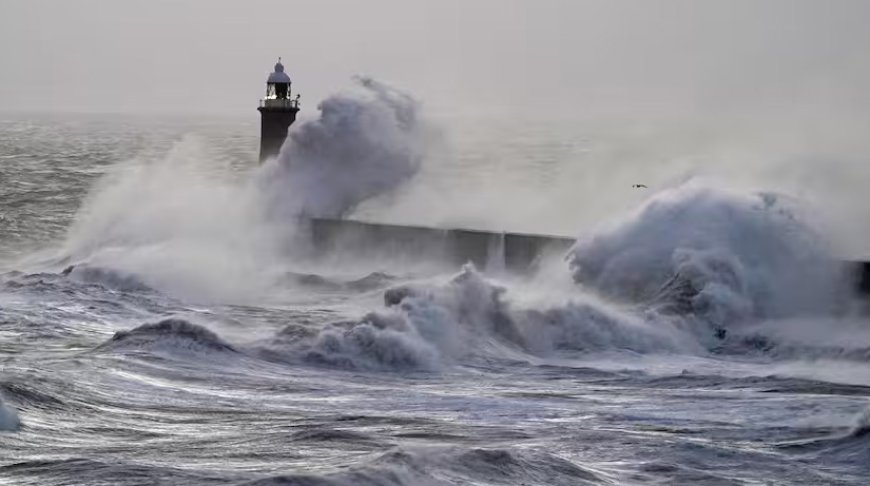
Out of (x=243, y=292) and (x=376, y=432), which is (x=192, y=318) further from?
(x=376, y=432)

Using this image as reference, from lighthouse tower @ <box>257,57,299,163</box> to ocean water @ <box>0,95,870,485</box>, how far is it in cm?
122

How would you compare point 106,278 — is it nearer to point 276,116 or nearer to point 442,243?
point 442,243

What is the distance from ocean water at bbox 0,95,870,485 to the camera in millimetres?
10734

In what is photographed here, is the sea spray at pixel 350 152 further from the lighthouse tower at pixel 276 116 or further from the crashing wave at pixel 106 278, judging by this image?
the crashing wave at pixel 106 278

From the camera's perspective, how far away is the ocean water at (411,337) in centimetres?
1073

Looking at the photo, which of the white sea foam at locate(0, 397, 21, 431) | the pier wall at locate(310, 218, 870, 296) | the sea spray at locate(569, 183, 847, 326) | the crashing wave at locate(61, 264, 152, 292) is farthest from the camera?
the crashing wave at locate(61, 264, 152, 292)

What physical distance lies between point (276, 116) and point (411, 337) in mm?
14356

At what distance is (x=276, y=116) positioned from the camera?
96.4 ft

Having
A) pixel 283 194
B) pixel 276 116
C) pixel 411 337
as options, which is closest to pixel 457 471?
pixel 411 337

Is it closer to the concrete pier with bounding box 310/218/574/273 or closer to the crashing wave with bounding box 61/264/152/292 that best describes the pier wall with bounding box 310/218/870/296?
the concrete pier with bounding box 310/218/574/273

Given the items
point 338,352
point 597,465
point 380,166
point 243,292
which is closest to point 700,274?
point 338,352

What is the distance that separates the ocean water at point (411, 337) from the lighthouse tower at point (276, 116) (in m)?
1.22

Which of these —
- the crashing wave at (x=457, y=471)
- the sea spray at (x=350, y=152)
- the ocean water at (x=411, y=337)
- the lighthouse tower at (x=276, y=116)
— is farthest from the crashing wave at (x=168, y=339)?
the lighthouse tower at (x=276, y=116)

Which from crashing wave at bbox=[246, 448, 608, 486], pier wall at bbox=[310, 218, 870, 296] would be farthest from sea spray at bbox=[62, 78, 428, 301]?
crashing wave at bbox=[246, 448, 608, 486]
